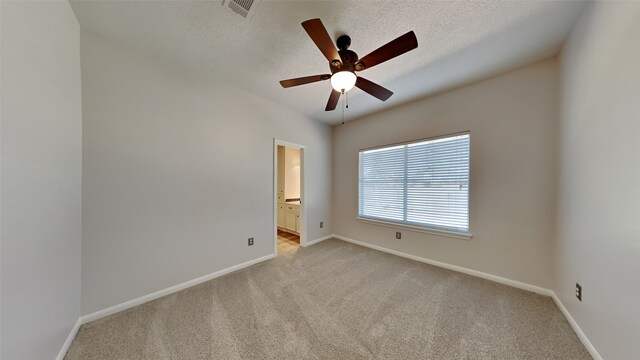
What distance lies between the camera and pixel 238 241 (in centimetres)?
277

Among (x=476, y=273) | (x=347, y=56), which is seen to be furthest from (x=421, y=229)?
(x=347, y=56)

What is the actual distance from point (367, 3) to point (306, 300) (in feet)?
8.95

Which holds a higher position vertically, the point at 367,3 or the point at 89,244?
the point at 367,3

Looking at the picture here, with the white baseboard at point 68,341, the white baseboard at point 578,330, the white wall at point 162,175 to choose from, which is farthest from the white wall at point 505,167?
the white baseboard at point 68,341

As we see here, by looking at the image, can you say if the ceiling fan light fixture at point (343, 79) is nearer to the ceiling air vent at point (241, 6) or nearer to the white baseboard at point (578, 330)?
the ceiling air vent at point (241, 6)

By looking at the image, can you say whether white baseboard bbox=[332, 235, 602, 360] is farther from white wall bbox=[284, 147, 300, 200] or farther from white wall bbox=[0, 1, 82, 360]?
white wall bbox=[0, 1, 82, 360]

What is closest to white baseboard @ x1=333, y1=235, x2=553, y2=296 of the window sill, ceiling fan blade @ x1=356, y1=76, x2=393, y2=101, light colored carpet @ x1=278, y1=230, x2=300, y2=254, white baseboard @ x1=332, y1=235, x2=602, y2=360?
white baseboard @ x1=332, y1=235, x2=602, y2=360

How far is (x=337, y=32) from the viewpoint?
1.71m

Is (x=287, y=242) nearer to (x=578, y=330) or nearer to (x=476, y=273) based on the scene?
(x=476, y=273)

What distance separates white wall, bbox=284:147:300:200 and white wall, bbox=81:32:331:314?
1.83 metres

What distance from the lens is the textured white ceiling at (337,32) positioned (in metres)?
1.50

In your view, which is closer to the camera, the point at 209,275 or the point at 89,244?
the point at 89,244

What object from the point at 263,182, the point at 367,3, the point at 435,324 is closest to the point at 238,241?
the point at 263,182

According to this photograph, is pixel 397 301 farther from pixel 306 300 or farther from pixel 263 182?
pixel 263 182
